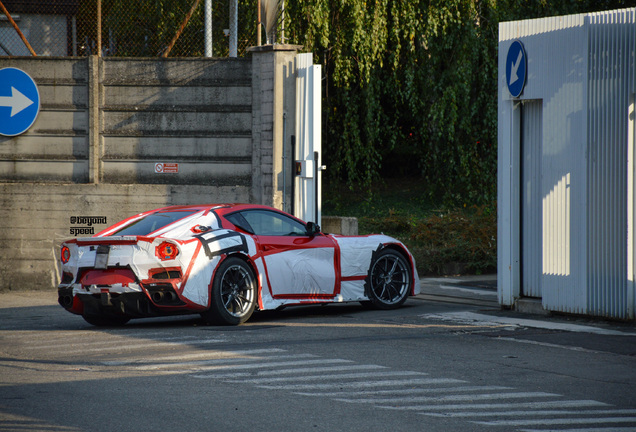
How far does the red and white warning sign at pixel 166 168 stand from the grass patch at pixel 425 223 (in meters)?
4.63

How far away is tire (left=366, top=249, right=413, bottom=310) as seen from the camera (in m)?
11.9

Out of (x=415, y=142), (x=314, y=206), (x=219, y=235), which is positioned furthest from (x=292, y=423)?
(x=415, y=142)

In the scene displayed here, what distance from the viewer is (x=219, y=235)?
1041cm

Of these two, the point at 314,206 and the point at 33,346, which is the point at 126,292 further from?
the point at 314,206

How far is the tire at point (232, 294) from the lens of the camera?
33.6 feet

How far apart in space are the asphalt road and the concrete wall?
509cm

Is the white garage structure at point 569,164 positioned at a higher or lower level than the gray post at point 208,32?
lower

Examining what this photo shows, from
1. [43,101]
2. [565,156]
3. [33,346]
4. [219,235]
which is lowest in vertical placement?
[33,346]

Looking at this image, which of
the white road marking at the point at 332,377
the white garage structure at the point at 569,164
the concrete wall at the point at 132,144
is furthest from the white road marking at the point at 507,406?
the concrete wall at the point at 132,144

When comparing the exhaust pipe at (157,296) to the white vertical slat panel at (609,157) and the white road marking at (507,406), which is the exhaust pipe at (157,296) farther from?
the white vertical slat panel at (609,157)

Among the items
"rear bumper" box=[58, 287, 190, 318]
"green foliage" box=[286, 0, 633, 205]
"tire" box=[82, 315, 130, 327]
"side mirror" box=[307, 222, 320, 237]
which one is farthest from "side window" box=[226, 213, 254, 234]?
"green foliage" box=[286, 0, 633, 205]

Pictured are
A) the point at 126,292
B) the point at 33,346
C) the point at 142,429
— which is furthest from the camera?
the point at 126,292

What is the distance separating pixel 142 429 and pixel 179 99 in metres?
11.5

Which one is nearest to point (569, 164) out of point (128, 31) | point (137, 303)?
point (137, 303)
